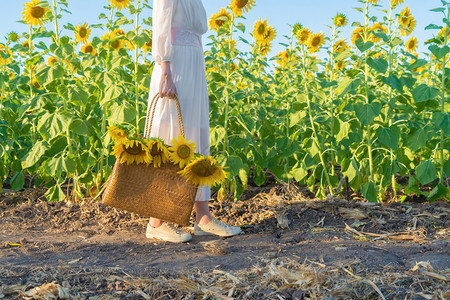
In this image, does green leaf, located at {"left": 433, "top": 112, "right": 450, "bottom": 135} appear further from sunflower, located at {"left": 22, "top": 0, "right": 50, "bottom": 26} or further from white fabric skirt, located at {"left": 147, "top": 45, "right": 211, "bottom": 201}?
sunflower, located at {"left": 22, "top": 0, "right": 50, "bottom": 26}

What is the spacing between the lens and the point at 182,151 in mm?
2920

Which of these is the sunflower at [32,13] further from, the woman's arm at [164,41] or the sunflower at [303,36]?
the sunflower at [303,36]

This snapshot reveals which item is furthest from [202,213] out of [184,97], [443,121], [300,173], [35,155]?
[443,121]

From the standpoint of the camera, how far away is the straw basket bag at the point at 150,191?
2.96 meters

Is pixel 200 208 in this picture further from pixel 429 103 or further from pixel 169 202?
pixel 429 103

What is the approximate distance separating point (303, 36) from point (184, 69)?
1834 mm

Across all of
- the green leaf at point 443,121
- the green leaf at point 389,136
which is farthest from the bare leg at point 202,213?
the green leaf at point 443,121

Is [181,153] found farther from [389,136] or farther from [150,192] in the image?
→ [389,136]

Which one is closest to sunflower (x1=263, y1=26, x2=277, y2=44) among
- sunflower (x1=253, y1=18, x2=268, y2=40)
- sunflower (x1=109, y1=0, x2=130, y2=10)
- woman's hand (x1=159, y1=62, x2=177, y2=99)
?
sunflower (x1=253, y1=18, x2=268, y2=40)

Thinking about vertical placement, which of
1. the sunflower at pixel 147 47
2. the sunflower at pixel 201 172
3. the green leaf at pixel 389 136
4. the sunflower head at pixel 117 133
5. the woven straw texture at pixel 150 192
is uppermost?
the sunflower at pixel 147 47

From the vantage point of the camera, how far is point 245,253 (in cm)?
295

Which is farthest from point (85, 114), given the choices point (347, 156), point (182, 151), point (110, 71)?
point (347, 156)

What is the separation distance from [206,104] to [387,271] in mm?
1621

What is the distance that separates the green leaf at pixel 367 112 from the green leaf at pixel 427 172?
694 millimetres
